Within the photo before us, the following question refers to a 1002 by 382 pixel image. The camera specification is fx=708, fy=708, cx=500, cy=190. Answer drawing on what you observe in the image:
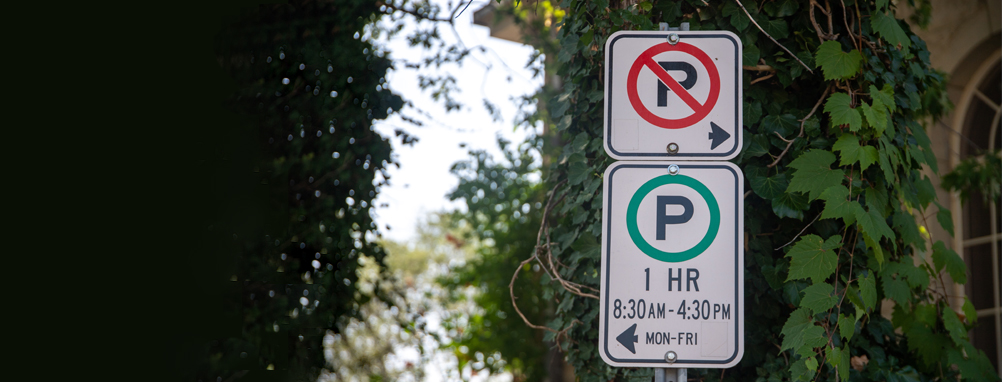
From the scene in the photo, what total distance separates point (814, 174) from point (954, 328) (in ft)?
3.28

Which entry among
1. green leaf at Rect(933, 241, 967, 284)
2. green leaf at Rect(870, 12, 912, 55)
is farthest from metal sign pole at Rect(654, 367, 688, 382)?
green leaf at Rect(933, 241, 967, 284)

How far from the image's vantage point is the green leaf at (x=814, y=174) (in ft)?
8.18

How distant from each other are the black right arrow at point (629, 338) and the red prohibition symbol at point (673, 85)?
58cm

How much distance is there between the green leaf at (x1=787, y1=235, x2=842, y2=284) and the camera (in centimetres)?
245

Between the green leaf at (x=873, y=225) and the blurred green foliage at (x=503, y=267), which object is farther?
the blurred green foliage at (x=503, y=267)

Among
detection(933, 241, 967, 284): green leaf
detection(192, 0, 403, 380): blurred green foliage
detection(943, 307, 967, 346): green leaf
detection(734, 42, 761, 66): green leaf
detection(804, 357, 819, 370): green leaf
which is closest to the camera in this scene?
detection(804, 357, 819, 370): green leaf

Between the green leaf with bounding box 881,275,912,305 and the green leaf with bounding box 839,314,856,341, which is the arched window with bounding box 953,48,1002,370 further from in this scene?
the green leaf with bounding box 839,314,856,341

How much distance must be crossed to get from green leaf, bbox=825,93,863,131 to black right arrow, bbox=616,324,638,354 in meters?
1.22

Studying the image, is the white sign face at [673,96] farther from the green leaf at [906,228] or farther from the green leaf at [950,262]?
the green leaf at [950,262]

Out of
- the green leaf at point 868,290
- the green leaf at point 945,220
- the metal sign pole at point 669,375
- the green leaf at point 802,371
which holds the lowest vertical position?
the metal sign pole at point 669,375

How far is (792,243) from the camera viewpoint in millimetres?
2703

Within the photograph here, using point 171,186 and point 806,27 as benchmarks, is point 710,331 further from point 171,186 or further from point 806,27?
point 171,186

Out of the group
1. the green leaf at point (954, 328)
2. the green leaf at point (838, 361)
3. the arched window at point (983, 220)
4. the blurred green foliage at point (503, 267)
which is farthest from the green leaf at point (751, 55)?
the blurred green foliage at point (503, 267)

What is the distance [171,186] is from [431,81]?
3.01 metres
